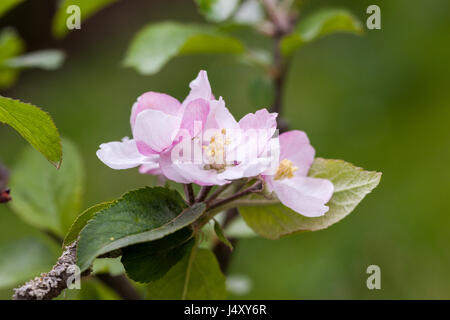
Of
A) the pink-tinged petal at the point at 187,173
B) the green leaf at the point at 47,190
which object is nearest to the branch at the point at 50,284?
the pink-tinged petal at the point at 187,173

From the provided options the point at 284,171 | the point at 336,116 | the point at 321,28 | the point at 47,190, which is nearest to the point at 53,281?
the point at 284,171

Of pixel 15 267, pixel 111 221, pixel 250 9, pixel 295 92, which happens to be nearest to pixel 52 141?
pixel 111 221

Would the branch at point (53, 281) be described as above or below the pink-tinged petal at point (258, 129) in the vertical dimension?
below

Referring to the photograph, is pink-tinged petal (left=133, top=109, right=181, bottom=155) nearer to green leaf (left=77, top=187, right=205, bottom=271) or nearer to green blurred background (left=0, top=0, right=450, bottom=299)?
green leaf (left=77, top=187, right=205, bottom=271)

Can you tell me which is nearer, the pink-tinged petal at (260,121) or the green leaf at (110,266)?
the pink-tinged petal at (260,121)

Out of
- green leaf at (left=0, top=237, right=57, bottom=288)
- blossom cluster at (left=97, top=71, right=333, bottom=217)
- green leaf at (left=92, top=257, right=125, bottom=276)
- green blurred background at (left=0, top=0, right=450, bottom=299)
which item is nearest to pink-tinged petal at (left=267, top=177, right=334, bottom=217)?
blossom cluster at (left=97, top=71, right=333, bottom=217)

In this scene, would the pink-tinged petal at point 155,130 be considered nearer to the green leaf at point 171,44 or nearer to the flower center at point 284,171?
the flower center at point 284,171

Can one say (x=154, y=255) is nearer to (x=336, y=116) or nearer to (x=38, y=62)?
(x=38, y=62)
